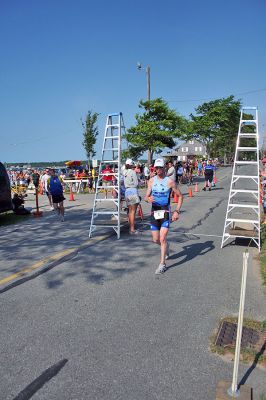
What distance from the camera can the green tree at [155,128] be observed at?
26641 millimetres

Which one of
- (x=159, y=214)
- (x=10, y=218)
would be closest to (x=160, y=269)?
(x=159, y=214)

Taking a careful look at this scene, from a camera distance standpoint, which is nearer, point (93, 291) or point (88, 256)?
point (93, 291)

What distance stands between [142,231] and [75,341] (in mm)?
5887

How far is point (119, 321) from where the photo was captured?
4.16 m

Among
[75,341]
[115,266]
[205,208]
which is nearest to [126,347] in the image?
[75,341]

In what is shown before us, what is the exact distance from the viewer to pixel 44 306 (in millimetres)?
4621

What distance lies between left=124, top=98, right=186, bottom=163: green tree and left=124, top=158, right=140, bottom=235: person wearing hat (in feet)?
55.4

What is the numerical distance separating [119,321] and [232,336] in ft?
4.37

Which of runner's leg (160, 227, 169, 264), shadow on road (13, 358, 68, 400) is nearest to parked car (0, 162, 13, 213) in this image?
runner's leg (160, 227, 169, 264)

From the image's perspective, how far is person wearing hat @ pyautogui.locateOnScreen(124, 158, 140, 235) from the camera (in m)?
9.19

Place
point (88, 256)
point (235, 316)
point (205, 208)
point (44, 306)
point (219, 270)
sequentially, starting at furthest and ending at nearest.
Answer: point (205, 208) < point (88, 256) < point (219, 270) < point (44, 306) < point (235, 316)

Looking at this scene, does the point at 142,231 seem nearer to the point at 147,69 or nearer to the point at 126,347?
the point at 126,347

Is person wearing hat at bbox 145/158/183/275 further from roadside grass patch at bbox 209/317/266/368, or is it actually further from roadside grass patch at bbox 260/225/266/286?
roadside grass patch at bbox 209/317/266/368

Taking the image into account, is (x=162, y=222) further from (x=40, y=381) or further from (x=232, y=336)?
(x=40, y=381)
